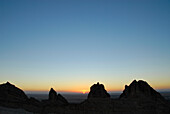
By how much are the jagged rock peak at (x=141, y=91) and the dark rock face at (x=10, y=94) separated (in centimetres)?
2326

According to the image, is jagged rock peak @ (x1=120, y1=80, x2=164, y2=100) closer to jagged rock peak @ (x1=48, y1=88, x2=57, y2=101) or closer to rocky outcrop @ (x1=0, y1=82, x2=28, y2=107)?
jagged rock peak @ (x1=48, y1=88, x2=57, y2=101)

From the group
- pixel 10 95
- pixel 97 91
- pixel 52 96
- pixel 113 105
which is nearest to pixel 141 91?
pixel 113 105

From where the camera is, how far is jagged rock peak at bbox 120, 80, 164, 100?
38125mm

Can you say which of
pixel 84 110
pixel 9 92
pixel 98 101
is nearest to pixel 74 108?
pixel 84 110

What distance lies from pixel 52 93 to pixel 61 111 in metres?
14.0

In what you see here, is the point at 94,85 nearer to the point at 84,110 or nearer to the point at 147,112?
the point at 84,110

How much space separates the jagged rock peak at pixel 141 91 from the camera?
125ft

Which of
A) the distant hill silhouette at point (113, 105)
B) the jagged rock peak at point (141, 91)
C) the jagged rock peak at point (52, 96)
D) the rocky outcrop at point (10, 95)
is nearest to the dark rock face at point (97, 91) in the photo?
the jagged rock peak at point (141, 91)

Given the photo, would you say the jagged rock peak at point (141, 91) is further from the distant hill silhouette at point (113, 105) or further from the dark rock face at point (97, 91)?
the dark rock face at point (97, 91)

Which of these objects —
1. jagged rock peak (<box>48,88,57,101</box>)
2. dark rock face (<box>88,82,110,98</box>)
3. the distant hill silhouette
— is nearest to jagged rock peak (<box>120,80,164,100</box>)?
the distant hill silhouette

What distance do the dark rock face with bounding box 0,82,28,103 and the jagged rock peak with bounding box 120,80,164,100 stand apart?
23265 mm

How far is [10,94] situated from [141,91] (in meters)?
29.3

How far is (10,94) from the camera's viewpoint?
4141 cm

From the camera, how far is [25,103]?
38688 millimetres
